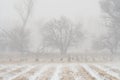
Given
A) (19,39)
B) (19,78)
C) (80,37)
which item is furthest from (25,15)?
(19,78)

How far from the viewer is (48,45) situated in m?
43.8

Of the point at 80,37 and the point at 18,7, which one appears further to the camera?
the point at 18,7

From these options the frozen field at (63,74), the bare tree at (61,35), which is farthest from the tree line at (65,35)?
the frozen field at (63,74)

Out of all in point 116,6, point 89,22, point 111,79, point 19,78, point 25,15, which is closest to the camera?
point 111,79

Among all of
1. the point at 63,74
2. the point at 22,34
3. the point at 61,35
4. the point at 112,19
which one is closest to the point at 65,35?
the point at 61,35

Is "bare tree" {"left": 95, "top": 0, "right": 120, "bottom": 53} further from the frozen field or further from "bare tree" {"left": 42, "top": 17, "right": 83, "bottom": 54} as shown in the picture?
the frozen field

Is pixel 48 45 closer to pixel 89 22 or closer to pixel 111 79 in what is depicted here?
pixel 111 79

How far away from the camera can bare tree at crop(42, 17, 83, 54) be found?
44.2 meters

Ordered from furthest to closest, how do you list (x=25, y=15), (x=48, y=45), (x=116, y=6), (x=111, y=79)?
(x=25, y=15), (x=48, y=45), (x=116, y=6), (x=111, y=79)

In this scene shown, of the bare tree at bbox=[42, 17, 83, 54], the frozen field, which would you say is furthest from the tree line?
the frozen field

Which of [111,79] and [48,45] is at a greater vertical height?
[48,45]

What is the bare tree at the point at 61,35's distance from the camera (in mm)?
44250

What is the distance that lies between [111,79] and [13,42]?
111 feet

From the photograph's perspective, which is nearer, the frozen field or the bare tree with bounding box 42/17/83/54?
the frozen field
